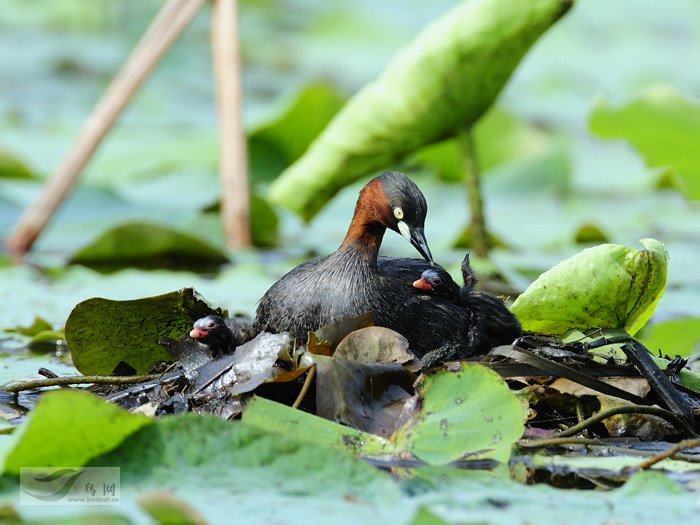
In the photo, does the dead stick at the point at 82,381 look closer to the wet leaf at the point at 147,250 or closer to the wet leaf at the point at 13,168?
the wet leaf at the point at 147,250

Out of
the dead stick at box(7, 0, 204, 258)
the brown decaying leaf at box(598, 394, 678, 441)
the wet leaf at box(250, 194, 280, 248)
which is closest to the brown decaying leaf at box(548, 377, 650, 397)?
the brown decaying leaf at box(598, 394, 678, 441)

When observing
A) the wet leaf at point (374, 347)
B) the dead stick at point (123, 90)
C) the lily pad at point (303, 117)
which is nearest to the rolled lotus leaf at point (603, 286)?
the wet leaf at point (374, 347)

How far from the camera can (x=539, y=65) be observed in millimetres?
12297

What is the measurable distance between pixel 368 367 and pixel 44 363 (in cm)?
148

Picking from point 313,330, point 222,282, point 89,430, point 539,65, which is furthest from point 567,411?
point 539,65

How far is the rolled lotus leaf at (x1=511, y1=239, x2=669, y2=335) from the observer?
367 centimetres

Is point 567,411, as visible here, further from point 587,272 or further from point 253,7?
point 253,7

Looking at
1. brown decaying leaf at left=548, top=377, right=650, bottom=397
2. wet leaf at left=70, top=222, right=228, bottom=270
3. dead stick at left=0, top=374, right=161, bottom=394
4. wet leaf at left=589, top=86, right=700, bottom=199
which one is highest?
wet leaf at left=589, top=86, right=700, bottom=199

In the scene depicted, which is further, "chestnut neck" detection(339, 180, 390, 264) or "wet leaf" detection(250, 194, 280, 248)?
"wet leaf" detection(250, 194, 280, 248)

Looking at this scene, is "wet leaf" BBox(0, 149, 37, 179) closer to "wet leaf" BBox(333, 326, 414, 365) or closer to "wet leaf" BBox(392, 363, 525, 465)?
"wet leaf" BBox(333, 326, 414, 365)

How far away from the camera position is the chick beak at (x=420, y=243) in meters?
3.72

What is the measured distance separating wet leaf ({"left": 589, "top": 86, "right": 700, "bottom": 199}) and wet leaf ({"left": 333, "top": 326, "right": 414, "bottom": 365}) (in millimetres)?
1620

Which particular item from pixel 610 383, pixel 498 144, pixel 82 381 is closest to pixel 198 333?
pixel 82 381

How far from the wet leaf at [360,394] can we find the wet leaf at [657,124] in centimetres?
179
